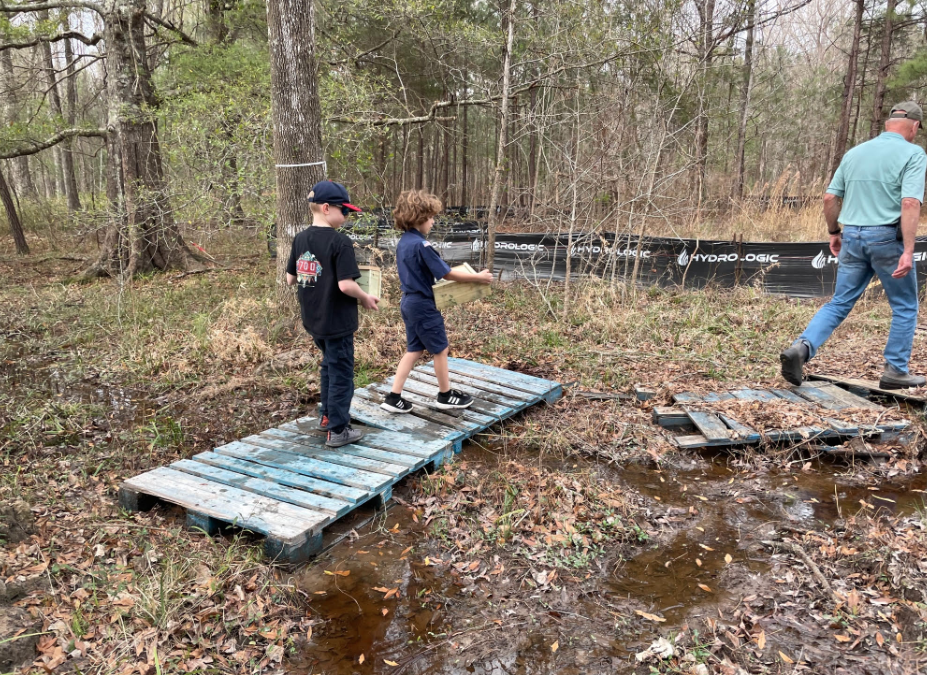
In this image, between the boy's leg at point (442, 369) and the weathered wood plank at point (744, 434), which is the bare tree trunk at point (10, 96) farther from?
the weathered wood plank at point (744, 434)

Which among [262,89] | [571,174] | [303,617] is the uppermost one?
[262,89]

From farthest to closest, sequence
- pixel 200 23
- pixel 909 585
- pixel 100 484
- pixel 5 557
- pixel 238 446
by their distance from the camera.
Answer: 1. pixel 200 23
2. pixel 238 446
3. pixel 100 484
4. pixel 5 557
5. pixel 909 585

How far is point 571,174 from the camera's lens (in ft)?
25.8

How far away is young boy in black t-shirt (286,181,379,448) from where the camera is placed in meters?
3.65

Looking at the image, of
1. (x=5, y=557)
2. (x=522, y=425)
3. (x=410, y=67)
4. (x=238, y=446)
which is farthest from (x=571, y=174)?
(x=410, y=67)

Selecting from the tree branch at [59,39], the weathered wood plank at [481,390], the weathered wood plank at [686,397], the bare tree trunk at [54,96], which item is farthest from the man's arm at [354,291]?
the tree branch at [59,39]

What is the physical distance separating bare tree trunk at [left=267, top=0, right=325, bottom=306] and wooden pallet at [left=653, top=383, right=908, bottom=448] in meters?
4.08

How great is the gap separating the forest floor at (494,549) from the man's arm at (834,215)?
1310 mm

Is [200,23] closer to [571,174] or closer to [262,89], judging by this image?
[262,89]

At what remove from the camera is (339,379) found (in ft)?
12.9

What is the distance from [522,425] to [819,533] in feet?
7.19

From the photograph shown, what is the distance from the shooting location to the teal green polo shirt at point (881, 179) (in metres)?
4.24

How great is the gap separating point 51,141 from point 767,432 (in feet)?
45.3

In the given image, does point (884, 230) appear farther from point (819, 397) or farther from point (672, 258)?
point (672, 258)
